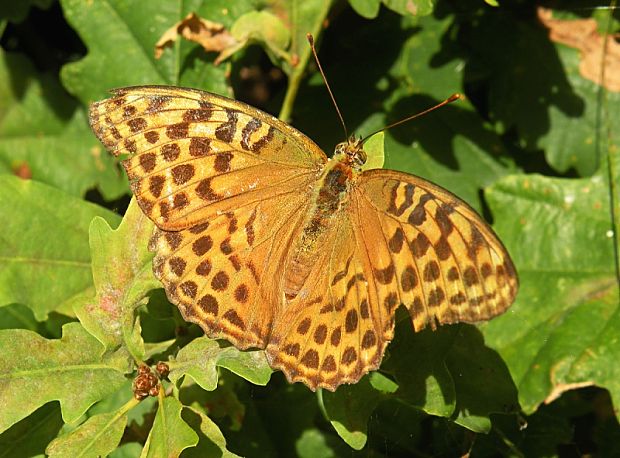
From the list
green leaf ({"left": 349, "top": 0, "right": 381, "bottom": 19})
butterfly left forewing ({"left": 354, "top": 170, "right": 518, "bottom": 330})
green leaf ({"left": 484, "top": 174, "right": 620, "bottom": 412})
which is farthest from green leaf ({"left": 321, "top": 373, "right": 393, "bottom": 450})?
green leaf ({"left": 349, "top": 0, "right": 381, "bottom": 19})

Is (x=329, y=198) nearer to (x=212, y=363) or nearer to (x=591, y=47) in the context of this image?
(x=212, y=363)

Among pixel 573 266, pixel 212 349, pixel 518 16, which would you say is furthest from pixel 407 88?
pixel 212 349

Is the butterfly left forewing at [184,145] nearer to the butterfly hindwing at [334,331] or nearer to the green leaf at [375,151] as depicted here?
the green leaf at [375,151]

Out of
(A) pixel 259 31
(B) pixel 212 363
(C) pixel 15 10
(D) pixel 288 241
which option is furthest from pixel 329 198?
(C) pixel 15 10

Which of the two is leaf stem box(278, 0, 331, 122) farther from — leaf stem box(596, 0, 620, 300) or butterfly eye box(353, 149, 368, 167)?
leaf stem box(596, 0, 620, 300)

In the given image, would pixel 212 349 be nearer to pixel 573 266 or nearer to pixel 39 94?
pixel 573 266

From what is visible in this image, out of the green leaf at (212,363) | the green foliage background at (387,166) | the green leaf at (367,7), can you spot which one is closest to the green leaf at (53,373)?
the green foliage background at (387,166)
